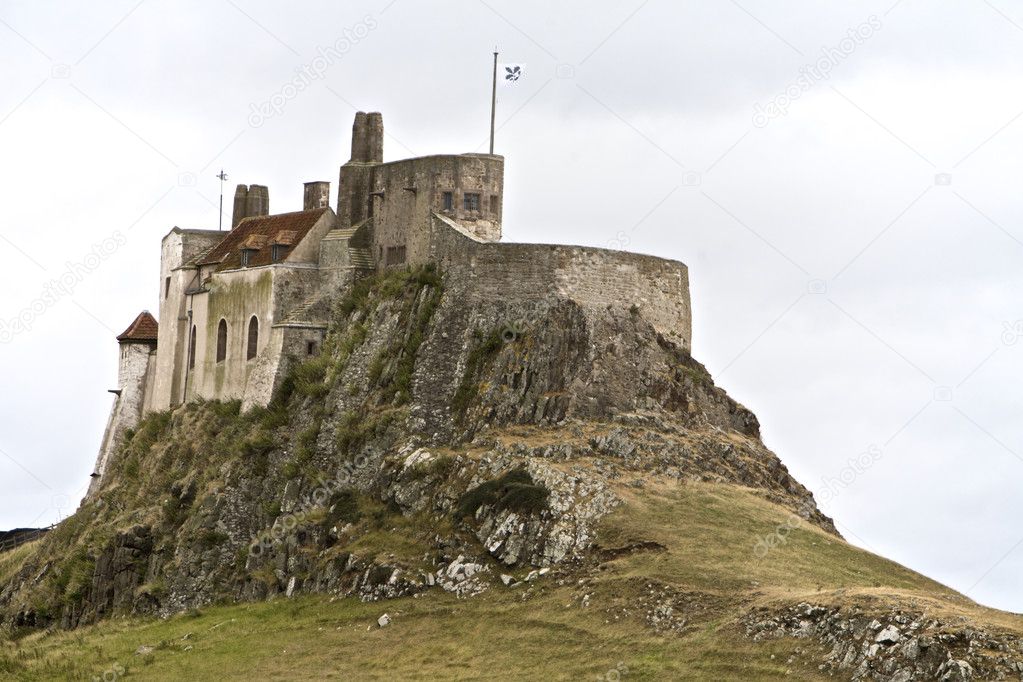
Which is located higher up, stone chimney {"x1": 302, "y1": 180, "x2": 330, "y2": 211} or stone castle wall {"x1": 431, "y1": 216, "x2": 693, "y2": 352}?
stone chimney {"x1": 302, "y1": 180, "x2": 330, "y2": 211}

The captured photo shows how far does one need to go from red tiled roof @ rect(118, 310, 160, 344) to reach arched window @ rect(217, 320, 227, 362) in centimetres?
1211

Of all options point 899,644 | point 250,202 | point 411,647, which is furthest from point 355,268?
point 899,644

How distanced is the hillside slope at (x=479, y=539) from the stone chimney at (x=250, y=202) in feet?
41.0

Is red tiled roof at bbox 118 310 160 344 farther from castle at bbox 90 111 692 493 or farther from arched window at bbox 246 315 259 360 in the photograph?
arched window at bbox 246 315 259 360

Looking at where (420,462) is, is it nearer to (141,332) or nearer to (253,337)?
(253,337)

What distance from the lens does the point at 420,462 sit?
86.7 meters

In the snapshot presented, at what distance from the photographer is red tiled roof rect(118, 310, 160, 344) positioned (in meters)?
111

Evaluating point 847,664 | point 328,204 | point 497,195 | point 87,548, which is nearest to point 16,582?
point 87,548

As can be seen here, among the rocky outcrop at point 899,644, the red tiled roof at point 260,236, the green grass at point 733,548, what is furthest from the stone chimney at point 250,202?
the rocky outcrop at point 899,644

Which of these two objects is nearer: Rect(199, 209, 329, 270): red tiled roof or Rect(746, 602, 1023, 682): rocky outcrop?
Rect(746, 602, 1023, 682): rocky outcrop

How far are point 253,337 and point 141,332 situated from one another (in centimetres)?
1586

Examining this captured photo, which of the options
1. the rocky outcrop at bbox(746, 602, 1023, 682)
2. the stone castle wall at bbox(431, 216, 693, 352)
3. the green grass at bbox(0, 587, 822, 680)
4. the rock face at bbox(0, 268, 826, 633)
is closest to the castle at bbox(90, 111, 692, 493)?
the stone castle wall at bbox(431, 216, 693, 352)

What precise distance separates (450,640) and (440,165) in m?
24.3

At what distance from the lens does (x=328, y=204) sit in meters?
102
